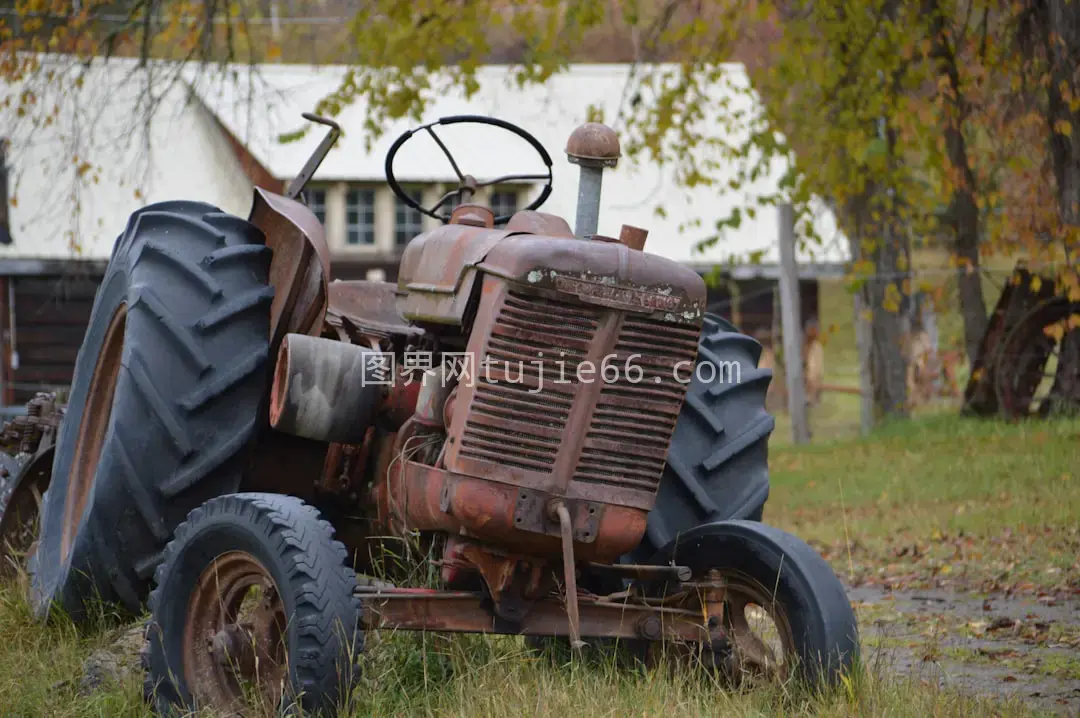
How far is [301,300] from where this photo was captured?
5.04 m

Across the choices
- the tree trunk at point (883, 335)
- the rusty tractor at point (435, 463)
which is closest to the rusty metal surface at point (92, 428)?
the rusty tractor at point (435, 463)

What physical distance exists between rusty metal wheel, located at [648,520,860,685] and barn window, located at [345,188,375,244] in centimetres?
2036

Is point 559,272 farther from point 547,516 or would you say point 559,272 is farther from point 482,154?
point 482,154

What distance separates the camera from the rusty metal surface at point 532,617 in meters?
3.97

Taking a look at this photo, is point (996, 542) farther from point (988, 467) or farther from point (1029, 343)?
point (1029, 343)

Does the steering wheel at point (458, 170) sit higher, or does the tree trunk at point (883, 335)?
the steering wheel at point (458, 170)

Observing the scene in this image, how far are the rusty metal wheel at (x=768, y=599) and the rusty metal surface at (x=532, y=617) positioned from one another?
110 millimetres

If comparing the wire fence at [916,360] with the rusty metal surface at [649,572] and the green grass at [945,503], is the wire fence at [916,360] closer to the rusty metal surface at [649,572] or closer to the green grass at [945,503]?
the green grass at [945,503]

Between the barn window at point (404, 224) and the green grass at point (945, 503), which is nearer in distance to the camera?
the green grass at point (945, 503)

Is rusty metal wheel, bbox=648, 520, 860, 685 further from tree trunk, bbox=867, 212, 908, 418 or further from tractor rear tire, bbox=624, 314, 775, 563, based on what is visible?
tree trunk, bbox=867, 212, 908, 418

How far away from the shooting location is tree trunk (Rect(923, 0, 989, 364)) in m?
10.0

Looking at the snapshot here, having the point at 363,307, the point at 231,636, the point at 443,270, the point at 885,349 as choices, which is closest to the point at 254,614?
the point at 231,636

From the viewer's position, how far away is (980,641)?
5.55 meters

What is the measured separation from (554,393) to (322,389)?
94 cm
